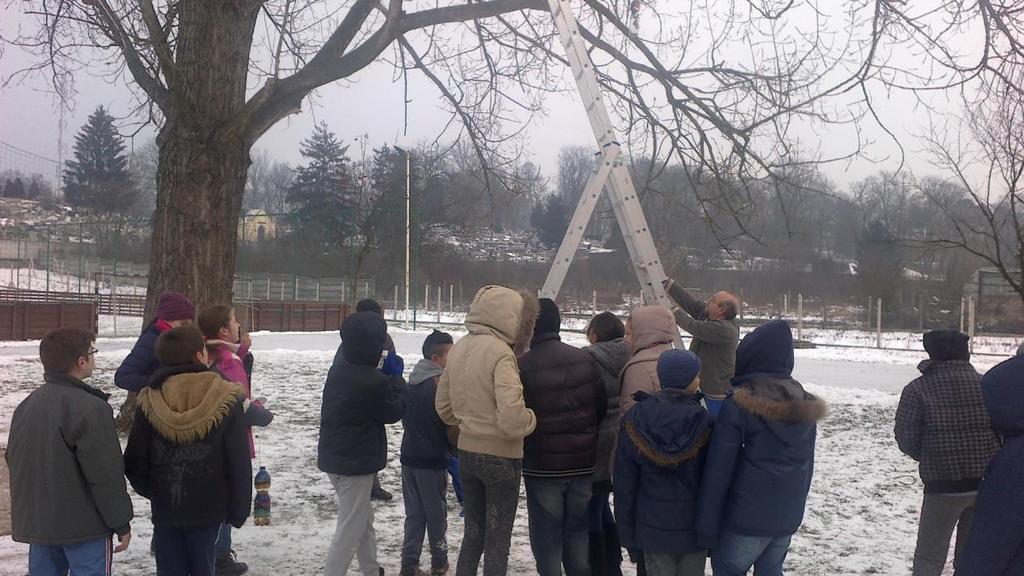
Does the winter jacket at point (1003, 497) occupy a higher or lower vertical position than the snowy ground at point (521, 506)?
higher

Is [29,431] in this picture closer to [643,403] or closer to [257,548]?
[257,548]

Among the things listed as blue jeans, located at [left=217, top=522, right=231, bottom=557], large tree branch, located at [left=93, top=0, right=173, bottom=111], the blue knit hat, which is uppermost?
large tree branch, located at [left=93, top=0, right=173, bottom=111]

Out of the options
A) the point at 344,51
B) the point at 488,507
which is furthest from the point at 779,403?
the point at 344,51

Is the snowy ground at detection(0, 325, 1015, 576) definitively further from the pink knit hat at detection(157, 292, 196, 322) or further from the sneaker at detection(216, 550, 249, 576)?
the pink knit hat at detection(157, 292, 196, 322)

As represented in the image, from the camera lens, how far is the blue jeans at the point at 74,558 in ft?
11.3

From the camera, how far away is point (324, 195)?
46719 millimetres

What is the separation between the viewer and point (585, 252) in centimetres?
4584

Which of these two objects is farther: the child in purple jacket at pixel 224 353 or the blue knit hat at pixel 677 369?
the child in purple jacket at pixel 224 353

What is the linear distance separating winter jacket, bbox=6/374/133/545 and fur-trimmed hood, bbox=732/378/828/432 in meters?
2.86

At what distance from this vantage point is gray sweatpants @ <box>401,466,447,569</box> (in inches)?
184

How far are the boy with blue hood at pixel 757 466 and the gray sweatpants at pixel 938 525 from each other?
98cm

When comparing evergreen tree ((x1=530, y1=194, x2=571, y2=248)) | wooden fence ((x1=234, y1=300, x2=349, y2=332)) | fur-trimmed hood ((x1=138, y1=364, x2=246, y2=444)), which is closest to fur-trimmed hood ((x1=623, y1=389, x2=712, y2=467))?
fur-trimmed hood ((x1=138, y1=364, x2=246, y2=444))

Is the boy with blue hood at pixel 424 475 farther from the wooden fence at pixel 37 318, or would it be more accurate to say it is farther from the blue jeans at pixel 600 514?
the wooden fence at pixel 37 318

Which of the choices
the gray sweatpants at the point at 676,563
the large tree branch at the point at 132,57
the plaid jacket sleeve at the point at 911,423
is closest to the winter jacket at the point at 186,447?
the gray sweatpants at the point at 676,563
